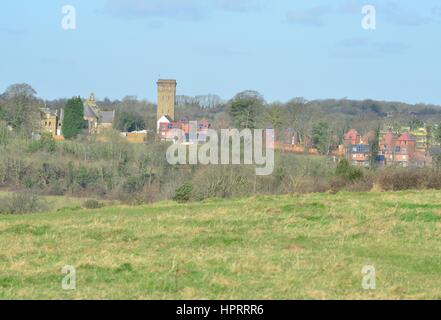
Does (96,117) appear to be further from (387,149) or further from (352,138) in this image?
(387,149)

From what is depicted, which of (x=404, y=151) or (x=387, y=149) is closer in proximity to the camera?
(x=387, y=149)

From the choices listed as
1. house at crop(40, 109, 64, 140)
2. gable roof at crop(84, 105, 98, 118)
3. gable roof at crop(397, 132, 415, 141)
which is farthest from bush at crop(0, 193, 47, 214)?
gable roof at crop(84, 105, 98, 118)

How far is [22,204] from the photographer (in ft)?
150

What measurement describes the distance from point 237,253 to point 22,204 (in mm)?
34699

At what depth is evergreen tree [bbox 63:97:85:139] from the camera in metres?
85.2

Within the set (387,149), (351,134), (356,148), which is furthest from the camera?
(351,134)

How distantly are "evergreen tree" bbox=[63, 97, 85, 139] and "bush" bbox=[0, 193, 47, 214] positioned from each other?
3673 cm

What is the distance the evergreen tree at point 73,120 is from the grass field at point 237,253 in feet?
218

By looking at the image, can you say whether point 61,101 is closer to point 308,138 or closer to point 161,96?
point 161,96

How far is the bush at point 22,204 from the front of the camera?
43.9 meters

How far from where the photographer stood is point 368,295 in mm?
9836

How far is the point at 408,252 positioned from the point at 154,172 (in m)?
48.7

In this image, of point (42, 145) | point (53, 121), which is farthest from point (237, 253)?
point (53, 121)
